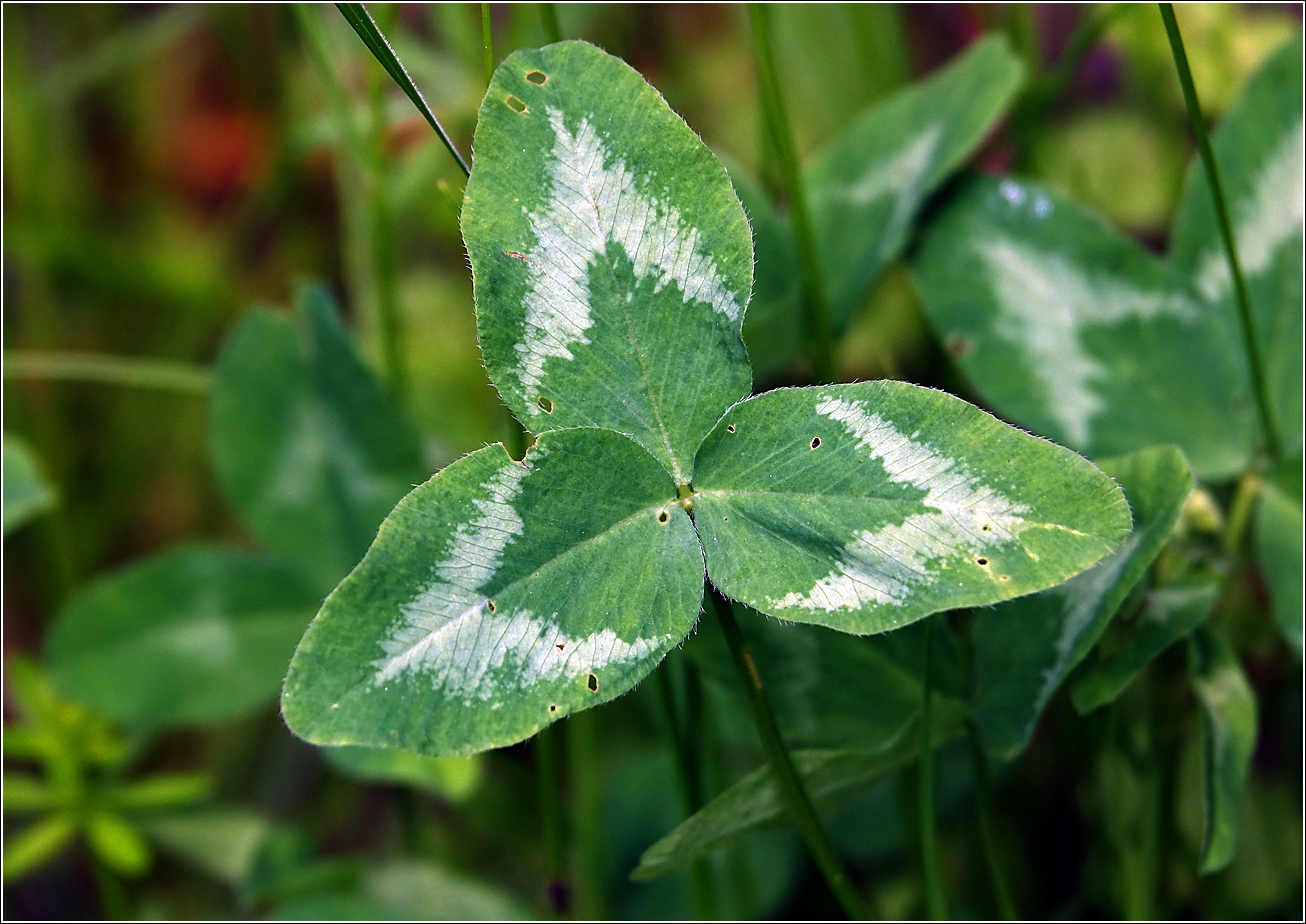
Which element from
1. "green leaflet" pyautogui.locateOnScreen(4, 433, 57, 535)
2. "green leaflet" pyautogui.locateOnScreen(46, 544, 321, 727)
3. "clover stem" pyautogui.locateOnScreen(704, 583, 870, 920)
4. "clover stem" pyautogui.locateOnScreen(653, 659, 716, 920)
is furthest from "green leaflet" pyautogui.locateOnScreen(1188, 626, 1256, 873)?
"green leaflet" pyautogui.locateOnScreen(4, 433, 57, 535)

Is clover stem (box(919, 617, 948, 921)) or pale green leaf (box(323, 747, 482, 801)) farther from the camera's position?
pale green leaf (box(323, 747, 482, 801))

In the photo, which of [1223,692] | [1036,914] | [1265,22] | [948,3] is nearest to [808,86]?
[948,3]

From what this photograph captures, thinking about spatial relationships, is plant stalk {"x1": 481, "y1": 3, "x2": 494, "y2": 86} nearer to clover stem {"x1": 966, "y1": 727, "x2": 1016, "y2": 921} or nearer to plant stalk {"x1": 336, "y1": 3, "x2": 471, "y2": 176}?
plant stalk {"x1": 336, "y1": 3, "x2": 471, "y2": 176}

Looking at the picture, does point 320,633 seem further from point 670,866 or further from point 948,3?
point 948,3

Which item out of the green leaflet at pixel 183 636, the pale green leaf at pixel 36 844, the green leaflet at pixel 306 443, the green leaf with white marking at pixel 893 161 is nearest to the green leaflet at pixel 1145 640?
the green leaf with white marking at pixel 893 161

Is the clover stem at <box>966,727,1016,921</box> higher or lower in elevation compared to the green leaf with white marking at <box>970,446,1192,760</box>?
lower
